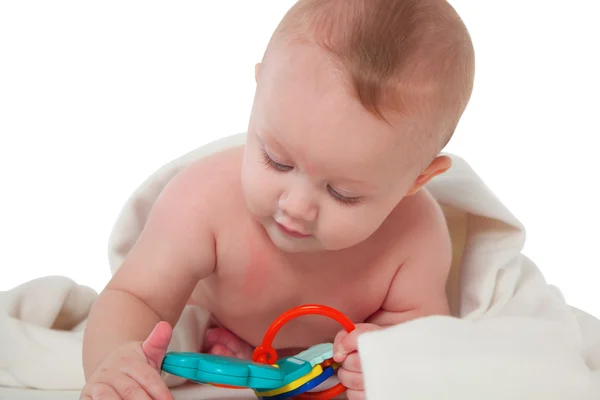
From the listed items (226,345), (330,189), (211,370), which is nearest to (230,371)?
(211,370)

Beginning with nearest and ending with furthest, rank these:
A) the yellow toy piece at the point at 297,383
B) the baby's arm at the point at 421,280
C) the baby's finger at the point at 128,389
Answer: the baby's finger at the point at 128,389, the yellow toy piece at the point at 297,383, the baby's arm at the point at 421,280

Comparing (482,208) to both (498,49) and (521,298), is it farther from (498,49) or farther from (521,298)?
(498,49)

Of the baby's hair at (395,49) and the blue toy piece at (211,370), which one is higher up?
the baby's hair at (395,49)

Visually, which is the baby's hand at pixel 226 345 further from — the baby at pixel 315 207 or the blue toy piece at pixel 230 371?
the blue toy piece at pixel 230 371

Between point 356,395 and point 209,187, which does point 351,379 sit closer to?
point 356,395

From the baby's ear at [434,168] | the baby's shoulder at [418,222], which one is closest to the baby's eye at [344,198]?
the baby's ear at [434,168]

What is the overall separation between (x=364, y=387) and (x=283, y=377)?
9cm

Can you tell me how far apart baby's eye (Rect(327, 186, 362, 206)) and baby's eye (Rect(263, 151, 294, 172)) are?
51 mm

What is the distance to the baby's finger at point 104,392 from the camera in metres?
0.82

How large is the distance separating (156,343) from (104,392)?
2.7 inches

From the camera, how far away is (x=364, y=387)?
2.98 feet

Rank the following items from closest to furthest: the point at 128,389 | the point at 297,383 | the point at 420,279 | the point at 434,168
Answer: the point at 128,389 < the point at 297,383 < the point at 434,168 < the point at 420,279

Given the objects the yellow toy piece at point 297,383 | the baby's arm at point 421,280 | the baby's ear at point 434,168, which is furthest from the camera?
the baby's arm at point 421,280

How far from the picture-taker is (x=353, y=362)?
95 cm
